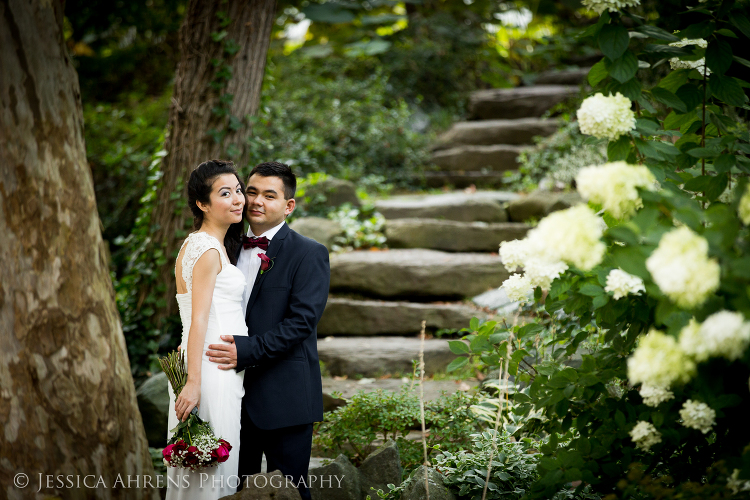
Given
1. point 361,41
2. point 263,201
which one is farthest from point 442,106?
point 263,201

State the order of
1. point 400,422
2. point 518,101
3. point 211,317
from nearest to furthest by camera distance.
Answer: point 211,317, point 400,422, point 518,101

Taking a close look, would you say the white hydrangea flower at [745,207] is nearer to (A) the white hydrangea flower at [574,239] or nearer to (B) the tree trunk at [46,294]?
(A) the white hydrangea flower at [574,239]

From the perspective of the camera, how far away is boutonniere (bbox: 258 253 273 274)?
2537 mm

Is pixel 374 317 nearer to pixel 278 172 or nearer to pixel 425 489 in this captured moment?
pixel 278 172

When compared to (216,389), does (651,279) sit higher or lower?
higher

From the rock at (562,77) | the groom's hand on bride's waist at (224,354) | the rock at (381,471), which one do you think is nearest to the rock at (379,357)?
the rock at (381,471)

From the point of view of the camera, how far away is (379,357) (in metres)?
4.39

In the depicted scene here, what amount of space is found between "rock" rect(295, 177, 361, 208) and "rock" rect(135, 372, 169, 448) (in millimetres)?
2922

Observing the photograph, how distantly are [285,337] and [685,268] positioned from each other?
1614 mm

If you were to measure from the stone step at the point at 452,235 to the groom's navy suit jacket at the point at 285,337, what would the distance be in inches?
130

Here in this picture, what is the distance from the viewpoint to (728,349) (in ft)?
4.09

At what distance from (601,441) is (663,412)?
276mm

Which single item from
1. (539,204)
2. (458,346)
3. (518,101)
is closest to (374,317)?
(539,204)

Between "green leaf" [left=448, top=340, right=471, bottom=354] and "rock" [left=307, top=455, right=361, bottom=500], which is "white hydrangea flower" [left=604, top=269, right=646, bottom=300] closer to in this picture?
"green leaf" [left=448, top=340, right=471, bottom=354]
